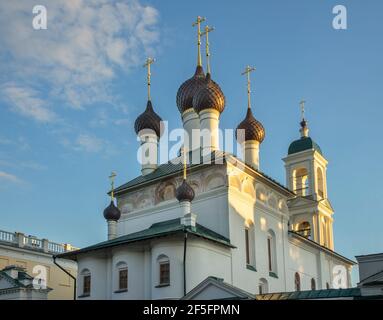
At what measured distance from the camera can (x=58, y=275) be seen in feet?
107

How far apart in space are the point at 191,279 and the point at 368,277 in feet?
18.7

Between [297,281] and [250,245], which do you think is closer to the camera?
[250,245]

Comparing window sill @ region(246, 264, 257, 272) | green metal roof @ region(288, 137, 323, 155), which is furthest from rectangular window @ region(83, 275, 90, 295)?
green metal roof @ region(288, 137, 323, 155)

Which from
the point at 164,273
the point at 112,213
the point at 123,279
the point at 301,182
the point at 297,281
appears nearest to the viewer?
the point at 164,273

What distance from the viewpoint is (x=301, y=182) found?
109 ft

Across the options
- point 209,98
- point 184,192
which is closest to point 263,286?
point 184,192

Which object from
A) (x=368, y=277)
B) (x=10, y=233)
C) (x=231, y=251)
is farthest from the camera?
(x=10, y=233)

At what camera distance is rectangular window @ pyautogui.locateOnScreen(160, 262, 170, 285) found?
66.1 ft

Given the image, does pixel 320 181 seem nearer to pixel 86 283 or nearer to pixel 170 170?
pixel 170 170

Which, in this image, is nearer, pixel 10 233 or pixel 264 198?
pixel 264 198

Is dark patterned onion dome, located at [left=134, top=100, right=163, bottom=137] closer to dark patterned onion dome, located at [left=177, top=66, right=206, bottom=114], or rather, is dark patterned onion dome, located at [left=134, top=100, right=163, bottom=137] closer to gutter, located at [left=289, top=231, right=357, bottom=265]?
dark patterned onion dome, located at [left=177, top=66, right=206, bottom=114]

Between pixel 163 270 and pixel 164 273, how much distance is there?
11cm
